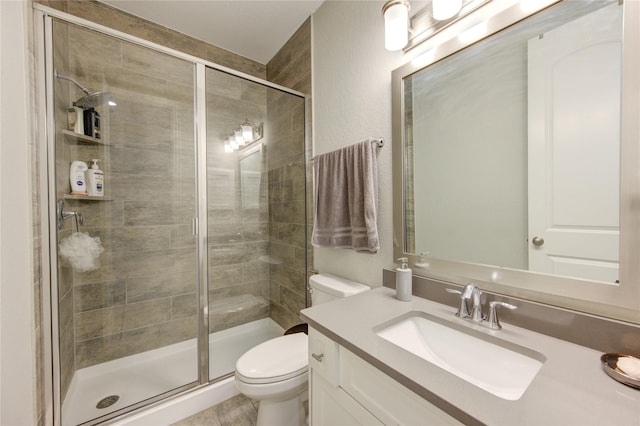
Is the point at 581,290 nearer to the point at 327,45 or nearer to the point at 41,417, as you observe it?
the point at 327,45

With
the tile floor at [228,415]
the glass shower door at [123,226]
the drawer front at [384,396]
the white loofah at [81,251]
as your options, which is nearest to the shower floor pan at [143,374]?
the glass shower door at [123,226]

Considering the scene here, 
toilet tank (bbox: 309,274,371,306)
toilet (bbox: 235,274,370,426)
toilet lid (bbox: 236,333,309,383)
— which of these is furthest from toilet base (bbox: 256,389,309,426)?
toilet tank (bbox: 309,274,371,306)

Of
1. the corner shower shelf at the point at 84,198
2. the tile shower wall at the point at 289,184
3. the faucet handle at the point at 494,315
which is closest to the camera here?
the faucet handle at the point at 494,315

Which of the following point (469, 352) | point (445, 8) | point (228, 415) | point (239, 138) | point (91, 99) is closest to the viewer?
point (469, 352)

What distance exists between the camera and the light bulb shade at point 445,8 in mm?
926

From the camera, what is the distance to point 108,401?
4.86 ft

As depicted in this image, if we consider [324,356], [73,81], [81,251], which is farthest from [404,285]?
[73,81]

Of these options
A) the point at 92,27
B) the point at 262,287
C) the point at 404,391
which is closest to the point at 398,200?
the point at 404,391

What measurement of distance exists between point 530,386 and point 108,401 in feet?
6.89

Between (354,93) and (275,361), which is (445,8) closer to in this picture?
(354,93)

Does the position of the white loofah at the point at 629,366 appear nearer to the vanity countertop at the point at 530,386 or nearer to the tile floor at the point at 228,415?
the vanity countertop at the point at 530,386

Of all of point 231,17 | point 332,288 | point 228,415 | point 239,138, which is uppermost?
point 231,17

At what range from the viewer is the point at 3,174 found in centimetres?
90

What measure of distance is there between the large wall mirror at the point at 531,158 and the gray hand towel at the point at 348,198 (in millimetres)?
130
